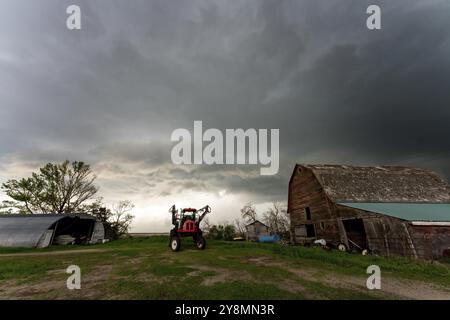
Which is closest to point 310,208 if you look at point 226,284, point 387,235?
point 387,235

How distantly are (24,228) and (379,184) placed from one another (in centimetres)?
→ 3735

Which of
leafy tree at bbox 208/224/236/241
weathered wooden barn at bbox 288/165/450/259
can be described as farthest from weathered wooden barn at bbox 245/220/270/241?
weathered wooden barn at bbox 288/165/450/259

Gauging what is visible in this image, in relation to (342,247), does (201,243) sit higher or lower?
higher

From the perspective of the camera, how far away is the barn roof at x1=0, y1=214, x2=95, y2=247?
73.4 ft

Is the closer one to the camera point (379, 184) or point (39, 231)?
point (379, 184)

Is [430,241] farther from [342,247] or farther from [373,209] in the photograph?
[342,247]

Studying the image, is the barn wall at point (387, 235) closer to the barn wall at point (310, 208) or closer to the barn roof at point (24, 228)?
the barn wall at point (310, 208)

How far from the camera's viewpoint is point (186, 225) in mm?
15664

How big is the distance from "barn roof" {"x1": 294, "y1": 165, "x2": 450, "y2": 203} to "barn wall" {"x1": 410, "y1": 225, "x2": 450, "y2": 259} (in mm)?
7328

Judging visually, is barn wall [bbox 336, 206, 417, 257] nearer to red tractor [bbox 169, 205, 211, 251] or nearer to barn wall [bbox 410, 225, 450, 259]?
barn wall [bbox 410, 225, 450, 259]

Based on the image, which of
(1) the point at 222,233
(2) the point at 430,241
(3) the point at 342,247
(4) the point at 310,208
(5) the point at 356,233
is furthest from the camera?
(1) the point at 222,233

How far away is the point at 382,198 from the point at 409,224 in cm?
849
